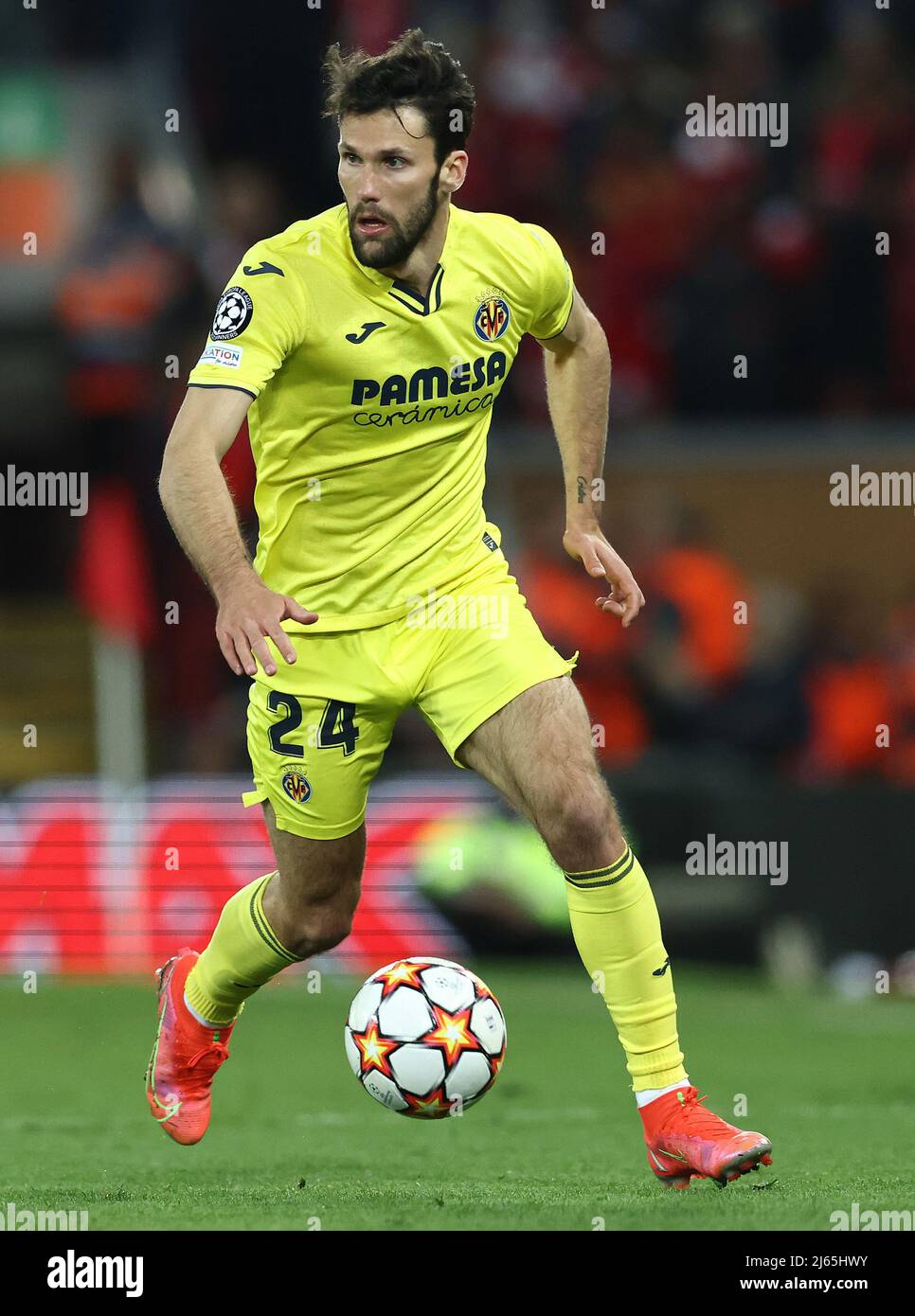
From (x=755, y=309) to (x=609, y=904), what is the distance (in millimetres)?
8038

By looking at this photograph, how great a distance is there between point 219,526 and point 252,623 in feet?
1.08

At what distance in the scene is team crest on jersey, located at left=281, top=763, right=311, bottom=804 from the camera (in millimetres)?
5840

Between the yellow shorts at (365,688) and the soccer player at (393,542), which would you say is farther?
the yellow shorts at (365,688)

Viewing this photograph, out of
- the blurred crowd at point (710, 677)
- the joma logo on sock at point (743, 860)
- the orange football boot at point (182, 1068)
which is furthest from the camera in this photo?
the blurred crowd at point (710, 677)

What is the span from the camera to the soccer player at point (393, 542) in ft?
17.6

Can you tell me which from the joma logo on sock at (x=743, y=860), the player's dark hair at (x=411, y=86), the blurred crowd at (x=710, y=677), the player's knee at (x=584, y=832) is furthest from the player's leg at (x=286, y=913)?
the blurred crowd at (x=710, y=677)

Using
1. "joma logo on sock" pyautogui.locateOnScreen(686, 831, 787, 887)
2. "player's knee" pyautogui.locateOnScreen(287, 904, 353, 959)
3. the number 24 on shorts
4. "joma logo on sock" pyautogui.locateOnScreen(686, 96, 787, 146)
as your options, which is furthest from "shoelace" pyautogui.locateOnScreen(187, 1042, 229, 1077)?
"joma logo on sock" pyautogui.locateOnScreen(686, 96, 787, 146)

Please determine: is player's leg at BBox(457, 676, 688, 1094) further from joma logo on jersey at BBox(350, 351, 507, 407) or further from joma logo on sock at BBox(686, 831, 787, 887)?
joma logo on sock at BBox(686, 831, 787, 887)

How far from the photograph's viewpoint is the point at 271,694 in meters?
5.90

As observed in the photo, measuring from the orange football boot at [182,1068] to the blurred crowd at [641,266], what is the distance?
16.9 ft

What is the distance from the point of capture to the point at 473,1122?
709 centimetres

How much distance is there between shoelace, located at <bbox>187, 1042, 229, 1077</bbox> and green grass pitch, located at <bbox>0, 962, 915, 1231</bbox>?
0.25m

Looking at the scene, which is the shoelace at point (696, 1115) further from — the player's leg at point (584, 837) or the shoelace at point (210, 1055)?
the shoelace at point (210, 1055)

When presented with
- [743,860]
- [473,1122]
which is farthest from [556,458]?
[473,1122]
